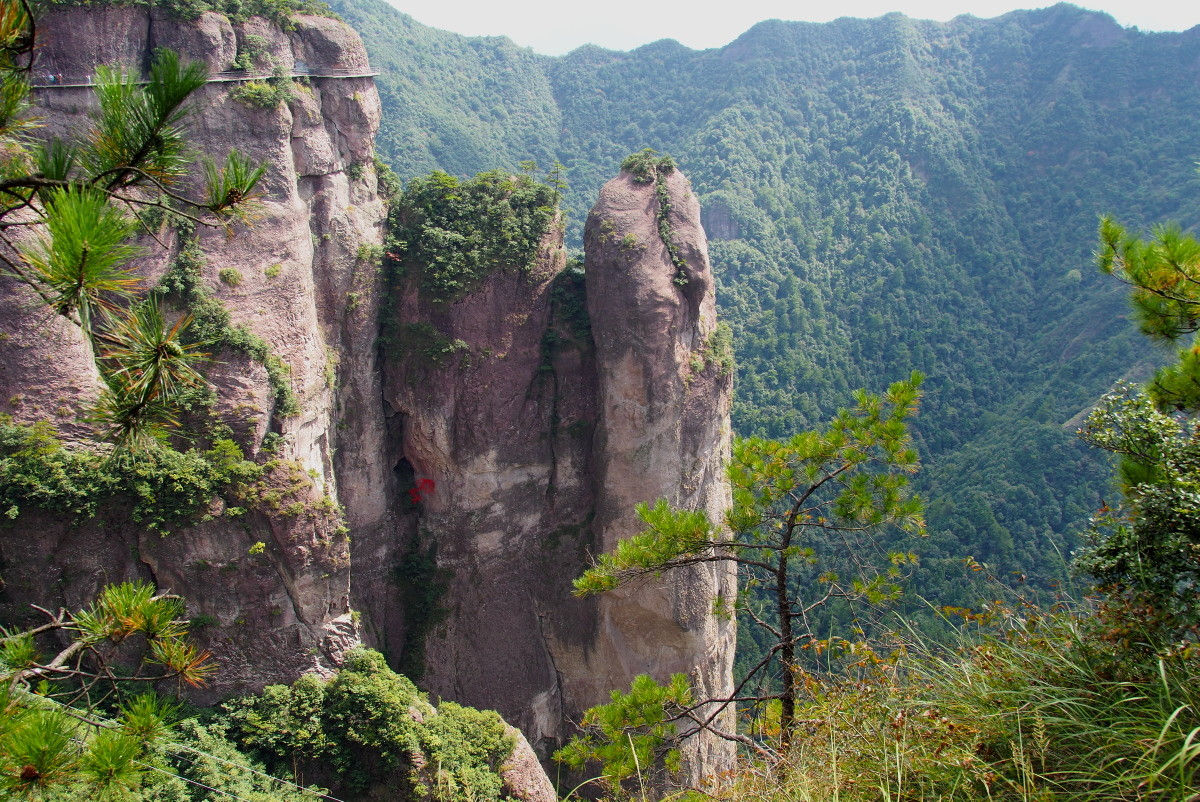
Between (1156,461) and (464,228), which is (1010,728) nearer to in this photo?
(1156,461)

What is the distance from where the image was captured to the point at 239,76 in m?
15.2

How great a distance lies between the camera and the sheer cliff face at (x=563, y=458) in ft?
58.5

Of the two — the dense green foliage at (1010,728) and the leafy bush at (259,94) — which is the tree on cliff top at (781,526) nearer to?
the dense green foliage at (1010,728)

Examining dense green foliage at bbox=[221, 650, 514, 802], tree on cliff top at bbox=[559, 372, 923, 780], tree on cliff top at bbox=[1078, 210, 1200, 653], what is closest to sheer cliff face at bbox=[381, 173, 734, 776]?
dense green foliage at bbox=[221, 650, 514, 802]

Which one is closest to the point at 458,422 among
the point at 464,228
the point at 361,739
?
the point at 464,228

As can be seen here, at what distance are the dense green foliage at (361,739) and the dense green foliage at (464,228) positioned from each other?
28.0 ft

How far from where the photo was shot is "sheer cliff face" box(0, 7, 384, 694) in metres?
12.9

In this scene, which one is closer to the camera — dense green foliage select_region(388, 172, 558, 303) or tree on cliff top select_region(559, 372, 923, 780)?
tree on cliff top select_region(559, 372, 923, 780)

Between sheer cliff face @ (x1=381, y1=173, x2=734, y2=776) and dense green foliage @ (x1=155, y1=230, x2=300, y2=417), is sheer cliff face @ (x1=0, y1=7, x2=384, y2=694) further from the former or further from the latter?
sheer cliff face @ (x1=381, y1=173, x2=734, y2=776)

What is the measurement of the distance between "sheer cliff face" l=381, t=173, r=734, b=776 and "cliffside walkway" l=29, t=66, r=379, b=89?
4.74 m

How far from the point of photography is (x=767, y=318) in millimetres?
41219

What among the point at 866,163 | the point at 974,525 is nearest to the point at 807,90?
the point at 866,163

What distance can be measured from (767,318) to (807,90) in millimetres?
28124

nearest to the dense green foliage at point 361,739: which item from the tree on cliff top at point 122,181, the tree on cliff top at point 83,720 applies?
the tree on cliff top at point 83,720
